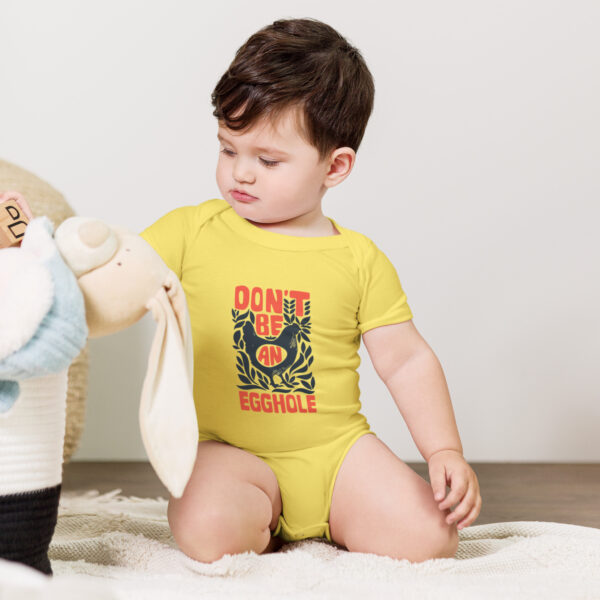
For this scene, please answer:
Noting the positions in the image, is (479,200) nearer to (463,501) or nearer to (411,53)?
(411,53)

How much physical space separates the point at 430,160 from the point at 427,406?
769 millimetres

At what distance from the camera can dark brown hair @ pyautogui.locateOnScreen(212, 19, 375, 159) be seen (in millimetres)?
949

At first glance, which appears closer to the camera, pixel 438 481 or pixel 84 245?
pixel 84 245

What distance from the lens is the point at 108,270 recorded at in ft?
2.34

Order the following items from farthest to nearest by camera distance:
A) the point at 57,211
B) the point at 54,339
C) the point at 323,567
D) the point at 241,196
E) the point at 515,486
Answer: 1. the point at 515,486
2. the point at 57,211
3. the point at 241,196
4. the point at 323,567
5. the point at 54,339

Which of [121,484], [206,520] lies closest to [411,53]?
[121,484]

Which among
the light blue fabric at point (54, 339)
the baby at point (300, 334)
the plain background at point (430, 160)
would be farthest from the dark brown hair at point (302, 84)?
the plain background at point (430, 160)

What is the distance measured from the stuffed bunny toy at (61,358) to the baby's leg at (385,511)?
30cm

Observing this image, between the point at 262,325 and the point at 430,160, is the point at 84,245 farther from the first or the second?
the point at 430,160

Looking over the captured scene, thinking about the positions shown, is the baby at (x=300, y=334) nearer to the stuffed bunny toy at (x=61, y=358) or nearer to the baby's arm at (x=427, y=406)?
the baby's arm at (x=427, y=406)

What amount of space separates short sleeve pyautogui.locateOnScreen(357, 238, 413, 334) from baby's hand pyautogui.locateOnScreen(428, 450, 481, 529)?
0.18 meters

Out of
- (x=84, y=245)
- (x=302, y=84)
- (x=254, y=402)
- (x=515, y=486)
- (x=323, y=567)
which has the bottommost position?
(x=515, y=486)

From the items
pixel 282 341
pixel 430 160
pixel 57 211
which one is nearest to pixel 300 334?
pixel 282 341

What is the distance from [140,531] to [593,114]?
1174 millimetres
